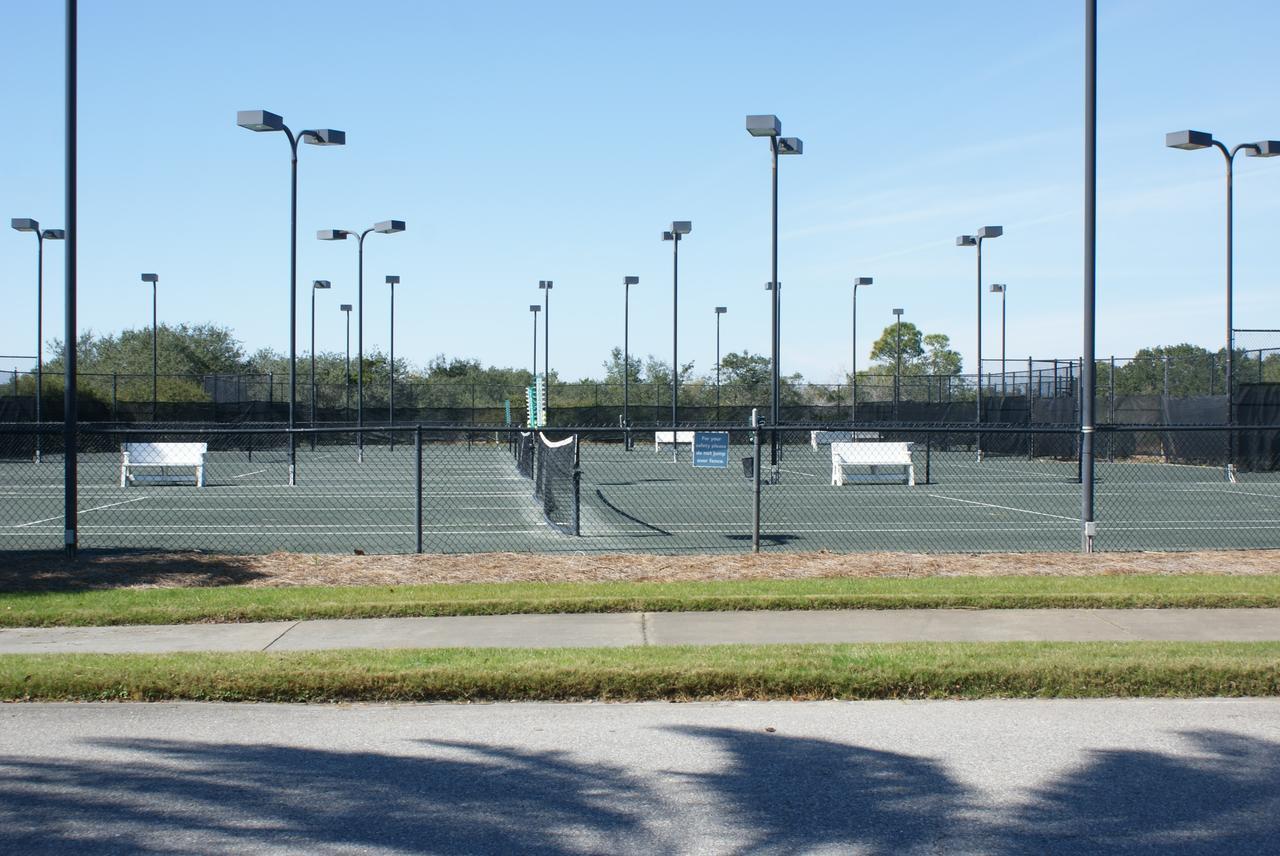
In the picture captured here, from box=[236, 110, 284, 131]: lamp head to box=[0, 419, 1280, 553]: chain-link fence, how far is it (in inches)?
249

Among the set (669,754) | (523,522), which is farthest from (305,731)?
(523,522)

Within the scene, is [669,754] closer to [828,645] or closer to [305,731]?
[305,731]

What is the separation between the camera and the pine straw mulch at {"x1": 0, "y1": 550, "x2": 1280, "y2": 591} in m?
11.9

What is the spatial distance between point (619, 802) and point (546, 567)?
735 cm

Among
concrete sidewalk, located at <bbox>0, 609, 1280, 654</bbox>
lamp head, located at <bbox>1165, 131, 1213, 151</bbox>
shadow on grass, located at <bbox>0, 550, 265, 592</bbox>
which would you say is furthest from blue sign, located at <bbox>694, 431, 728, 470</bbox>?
lamp head, located at <bbox>1165, 131, 1213, 151</bbox>

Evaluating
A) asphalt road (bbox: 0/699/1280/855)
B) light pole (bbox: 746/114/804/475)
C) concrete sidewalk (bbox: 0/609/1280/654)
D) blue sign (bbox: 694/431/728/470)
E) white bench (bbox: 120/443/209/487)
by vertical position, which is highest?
light pole (bbox: 746/114/804/475)

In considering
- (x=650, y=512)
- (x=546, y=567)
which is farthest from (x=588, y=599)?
(x=650, y=512)

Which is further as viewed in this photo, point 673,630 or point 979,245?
point 979,245

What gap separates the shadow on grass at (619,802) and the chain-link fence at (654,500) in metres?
6.84

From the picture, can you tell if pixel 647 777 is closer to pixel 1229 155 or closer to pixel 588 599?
pixel 588 599

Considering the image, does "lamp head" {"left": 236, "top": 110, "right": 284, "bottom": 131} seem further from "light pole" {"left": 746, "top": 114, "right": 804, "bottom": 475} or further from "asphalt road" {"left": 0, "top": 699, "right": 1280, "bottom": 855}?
"asphalt road" {"left": 0, "top": 699, "right": 1280, "bottom": 855}

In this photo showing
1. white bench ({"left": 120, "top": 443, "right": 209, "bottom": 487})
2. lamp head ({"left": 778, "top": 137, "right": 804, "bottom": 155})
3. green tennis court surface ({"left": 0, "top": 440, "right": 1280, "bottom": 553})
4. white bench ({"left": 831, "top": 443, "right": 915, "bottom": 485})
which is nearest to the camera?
green tennis court surface ({"left": 0, "top": 440, "right": 1280, "bottom": 553})

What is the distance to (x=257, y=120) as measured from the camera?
78.6ft

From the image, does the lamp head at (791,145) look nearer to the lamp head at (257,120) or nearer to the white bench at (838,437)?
the lamp head at (257,120)
